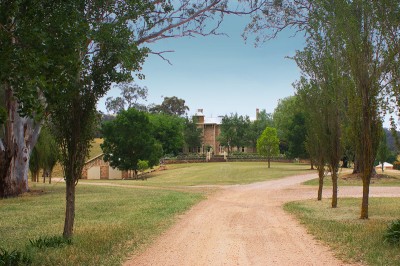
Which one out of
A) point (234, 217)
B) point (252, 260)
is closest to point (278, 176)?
point (234, 217)

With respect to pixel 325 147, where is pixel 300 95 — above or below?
above

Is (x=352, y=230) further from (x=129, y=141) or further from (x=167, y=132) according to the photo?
(x=167, y=132)

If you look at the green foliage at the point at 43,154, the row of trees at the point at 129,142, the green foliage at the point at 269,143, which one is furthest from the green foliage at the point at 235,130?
the green foliage at the point at 43,154

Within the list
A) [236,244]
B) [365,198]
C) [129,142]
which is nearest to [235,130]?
[129,142]

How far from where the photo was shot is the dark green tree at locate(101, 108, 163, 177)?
185 ft

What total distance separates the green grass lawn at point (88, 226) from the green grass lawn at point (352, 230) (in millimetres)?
4218

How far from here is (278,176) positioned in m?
46.7

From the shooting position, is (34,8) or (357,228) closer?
(34,8)

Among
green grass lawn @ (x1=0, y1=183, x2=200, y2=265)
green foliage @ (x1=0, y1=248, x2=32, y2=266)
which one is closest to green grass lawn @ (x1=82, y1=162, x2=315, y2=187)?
green grass lawn @ (x1=0, y1=183, x2=200, y2=265)

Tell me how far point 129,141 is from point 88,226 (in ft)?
143

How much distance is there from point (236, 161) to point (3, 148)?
189 feet

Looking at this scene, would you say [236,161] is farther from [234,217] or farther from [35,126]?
[234,217]

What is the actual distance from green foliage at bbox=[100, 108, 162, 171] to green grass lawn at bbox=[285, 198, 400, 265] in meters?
39.3

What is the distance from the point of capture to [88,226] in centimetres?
1308
